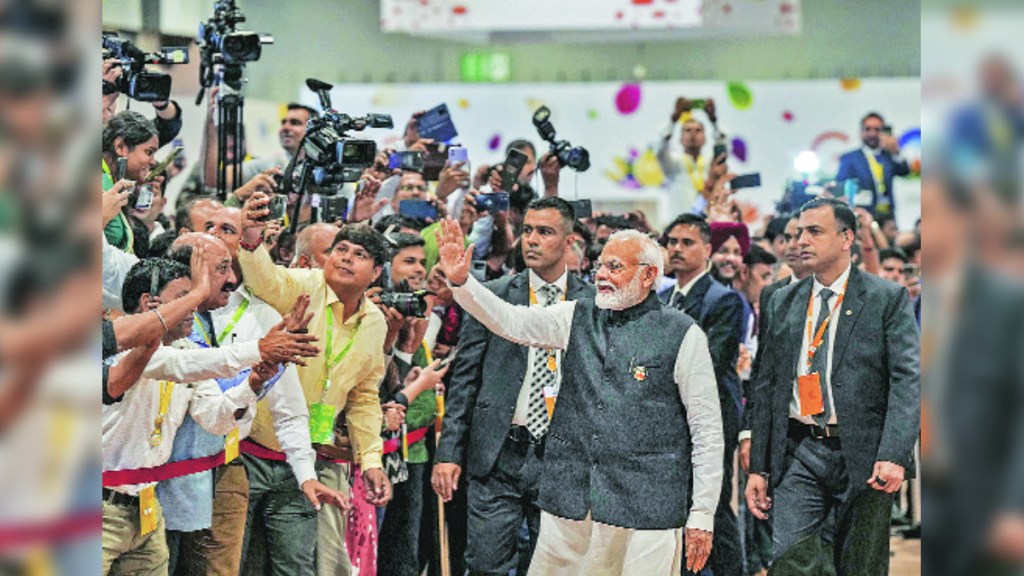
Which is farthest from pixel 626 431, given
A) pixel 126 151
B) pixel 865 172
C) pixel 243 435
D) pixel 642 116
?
pixel 642 116

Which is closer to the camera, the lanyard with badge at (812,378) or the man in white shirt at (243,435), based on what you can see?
the man in white shirt at (243,435)

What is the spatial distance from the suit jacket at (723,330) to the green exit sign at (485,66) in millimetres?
8005

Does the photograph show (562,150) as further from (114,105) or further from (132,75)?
(132,75)

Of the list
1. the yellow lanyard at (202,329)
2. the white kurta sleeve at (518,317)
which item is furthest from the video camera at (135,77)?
the white kurta sleeve at (518,317)

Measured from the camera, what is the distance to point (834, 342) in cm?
527

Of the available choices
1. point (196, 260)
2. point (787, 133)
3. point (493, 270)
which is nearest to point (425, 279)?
point (493, 270)

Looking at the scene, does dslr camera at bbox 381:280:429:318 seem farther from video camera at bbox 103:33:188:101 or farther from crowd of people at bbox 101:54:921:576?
video camera at bbox 103:33:188:101

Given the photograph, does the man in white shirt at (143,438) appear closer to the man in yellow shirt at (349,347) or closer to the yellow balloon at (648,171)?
the man in yellow shirt at (349,347)

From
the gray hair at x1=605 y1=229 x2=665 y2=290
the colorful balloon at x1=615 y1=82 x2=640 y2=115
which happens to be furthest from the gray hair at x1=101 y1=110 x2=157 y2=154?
the colorful balloon at x1=615 y1=82 x2=640 y2=115

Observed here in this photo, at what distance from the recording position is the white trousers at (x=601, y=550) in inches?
190

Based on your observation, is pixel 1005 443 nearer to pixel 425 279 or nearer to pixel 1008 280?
pixel 1008 280

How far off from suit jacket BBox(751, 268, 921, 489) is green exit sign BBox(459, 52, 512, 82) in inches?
352

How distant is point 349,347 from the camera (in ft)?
17.4

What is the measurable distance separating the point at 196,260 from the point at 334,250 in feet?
4.96
